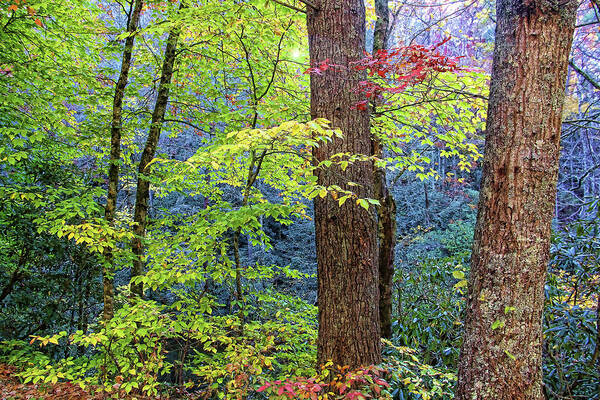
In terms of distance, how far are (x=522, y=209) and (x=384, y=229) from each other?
239 centimetres

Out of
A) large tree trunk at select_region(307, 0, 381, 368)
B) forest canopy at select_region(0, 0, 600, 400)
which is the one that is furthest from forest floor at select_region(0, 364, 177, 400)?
large tree trunk at select_region(307, 0, 381, 368)

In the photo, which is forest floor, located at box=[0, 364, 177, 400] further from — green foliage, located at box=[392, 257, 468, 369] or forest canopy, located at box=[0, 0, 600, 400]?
green foliage, located at box=[392, 257, 468, 369]

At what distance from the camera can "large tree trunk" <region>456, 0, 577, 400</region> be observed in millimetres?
Answer: 1710

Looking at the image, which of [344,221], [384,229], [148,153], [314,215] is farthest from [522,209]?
[148,153]

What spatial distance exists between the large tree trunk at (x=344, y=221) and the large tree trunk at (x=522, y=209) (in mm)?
794

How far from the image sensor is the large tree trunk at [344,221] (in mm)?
2395

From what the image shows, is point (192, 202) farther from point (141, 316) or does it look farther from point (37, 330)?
point (141, 316)

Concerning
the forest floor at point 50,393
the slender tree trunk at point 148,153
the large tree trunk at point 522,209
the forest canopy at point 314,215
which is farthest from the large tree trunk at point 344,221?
the slender tree trunk at point 148,153

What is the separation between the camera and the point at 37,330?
4.50m

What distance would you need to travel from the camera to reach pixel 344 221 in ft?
7.90

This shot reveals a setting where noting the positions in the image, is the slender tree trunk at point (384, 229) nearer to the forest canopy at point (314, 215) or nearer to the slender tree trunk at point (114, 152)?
the forest canopy at point (314, 215)

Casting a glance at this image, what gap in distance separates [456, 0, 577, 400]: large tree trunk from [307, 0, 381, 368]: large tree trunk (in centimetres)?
79

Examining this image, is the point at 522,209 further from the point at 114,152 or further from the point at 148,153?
the point at 148,153

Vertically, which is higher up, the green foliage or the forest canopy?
the forest canopy
